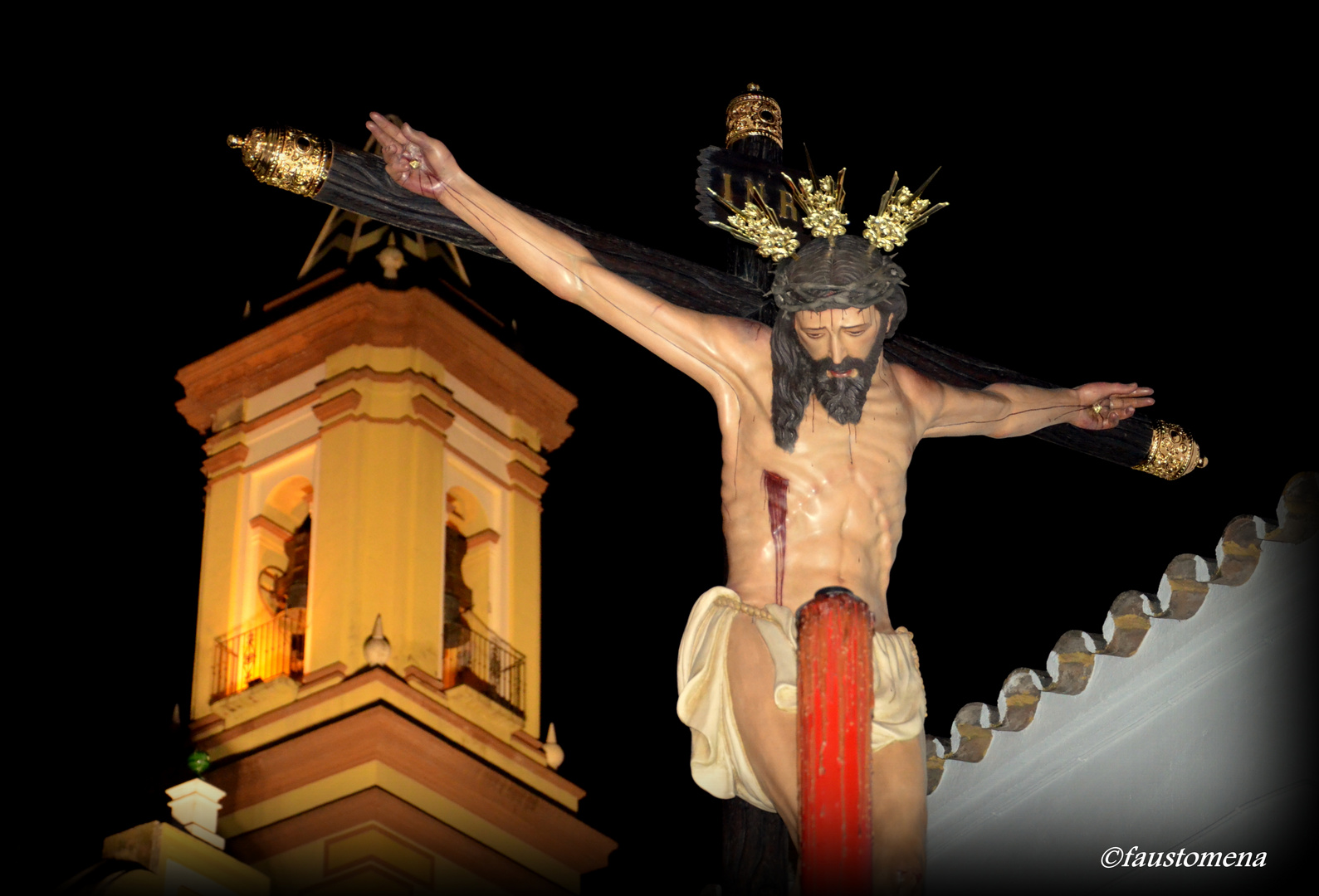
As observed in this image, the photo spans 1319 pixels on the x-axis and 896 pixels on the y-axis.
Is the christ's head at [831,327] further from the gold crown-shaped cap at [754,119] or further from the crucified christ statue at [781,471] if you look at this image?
the gold crown-shaped cap at [754,119]

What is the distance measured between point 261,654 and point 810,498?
1783cm

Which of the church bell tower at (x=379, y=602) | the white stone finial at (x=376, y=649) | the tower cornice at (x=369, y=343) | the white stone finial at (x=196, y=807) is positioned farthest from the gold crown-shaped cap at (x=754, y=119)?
the tower cornice at (x=369, y=343)

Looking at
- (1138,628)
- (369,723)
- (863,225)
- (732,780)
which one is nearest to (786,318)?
(863,225)

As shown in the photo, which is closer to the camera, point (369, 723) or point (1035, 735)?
point (1035, 735)

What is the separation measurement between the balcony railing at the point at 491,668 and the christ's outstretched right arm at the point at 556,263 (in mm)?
17640

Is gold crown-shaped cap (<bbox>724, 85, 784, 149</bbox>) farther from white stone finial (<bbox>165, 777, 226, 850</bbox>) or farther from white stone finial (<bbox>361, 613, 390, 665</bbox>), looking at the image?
white stone finial (<bbox>361, 613, 390, 665</bbox>)

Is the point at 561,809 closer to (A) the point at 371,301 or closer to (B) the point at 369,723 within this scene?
(B) the point at 369,723

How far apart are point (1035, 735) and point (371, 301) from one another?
683 inches

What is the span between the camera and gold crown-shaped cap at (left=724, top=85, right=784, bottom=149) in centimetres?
955

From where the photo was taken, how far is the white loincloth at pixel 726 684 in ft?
27.3

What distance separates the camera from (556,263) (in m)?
8.66

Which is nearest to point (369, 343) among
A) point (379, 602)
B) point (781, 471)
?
point (379, 602)

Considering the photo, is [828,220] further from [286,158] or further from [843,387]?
[286,158]

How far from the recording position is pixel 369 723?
24234 mm
